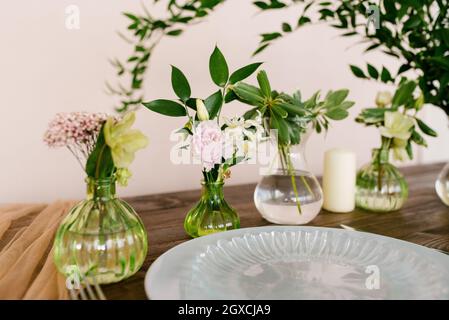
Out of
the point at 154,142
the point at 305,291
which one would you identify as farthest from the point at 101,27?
the point at 305,291

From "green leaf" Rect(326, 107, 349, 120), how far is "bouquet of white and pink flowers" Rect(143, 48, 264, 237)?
188 millimetres

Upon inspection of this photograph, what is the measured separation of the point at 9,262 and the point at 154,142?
0.63 m

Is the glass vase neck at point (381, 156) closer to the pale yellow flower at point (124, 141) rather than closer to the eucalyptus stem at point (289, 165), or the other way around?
the eucalyptus stem at point (289, 165)

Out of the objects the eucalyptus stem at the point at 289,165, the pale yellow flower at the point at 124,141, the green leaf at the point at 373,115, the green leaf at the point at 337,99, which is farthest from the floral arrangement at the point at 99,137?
the green leaf at the point at 373,115

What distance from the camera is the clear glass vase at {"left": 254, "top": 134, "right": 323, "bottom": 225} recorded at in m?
0.77

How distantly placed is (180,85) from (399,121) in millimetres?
482

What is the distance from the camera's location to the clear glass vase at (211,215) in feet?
2.24

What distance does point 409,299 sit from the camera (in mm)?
479

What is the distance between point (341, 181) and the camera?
0.88m

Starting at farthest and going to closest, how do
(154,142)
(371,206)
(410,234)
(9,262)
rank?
(154,142) < (371,206) < (410,234) < (9,262)

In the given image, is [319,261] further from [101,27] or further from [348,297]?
[101,27]

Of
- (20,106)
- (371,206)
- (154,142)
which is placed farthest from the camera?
(154,142)

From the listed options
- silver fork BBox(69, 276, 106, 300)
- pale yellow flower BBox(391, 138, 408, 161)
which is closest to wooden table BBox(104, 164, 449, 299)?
silver fork BBox(69, 276, 106, 300)

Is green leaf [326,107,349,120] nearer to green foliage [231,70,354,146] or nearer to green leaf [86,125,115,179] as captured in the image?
green foliage [231,70,354,146]
